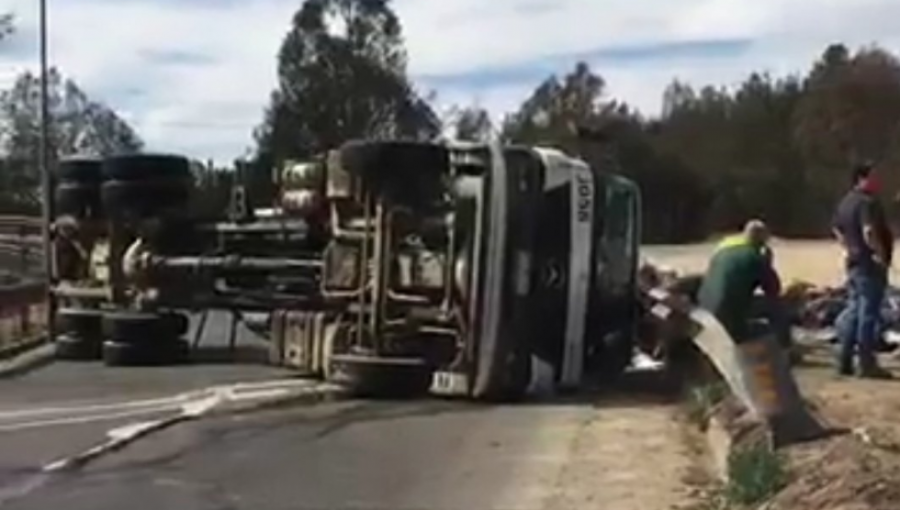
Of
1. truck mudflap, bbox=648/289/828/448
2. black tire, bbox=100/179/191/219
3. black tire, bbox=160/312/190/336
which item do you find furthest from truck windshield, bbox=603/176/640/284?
truck mudflap, bbox=648/289/828/448

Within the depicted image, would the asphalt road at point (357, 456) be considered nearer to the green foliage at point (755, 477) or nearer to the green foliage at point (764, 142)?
the green foliage at point (755, 477)

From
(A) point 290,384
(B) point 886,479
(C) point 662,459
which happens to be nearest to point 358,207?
(A) point 290,384

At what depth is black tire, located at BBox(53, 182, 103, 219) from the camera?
23.1m

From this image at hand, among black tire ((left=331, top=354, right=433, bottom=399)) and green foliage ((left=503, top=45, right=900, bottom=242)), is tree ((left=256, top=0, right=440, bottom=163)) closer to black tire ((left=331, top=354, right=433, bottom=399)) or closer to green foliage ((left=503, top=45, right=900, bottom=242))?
green foliage ((left=503, top=45, right=900, bottom=242))

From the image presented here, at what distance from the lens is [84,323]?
74.1 ft

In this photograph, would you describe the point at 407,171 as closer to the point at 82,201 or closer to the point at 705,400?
the point at 705,400

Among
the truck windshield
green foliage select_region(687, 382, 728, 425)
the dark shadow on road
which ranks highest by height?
the truck windshield

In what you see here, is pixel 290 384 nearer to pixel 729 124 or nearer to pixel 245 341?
pixel 245 341

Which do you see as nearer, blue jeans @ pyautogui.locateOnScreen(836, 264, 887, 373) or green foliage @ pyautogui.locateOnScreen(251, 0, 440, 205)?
blue jeans @ pyautogui.locateOnScreen(836, 264, 887, 373)

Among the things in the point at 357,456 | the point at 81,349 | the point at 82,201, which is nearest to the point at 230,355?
the point at 81,349

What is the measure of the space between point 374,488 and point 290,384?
22.0 ft

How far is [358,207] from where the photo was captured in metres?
18.6

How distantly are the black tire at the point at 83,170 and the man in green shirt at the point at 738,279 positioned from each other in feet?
26.8

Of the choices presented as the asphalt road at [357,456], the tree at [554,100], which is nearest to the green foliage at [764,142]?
the tree at [554,100]
